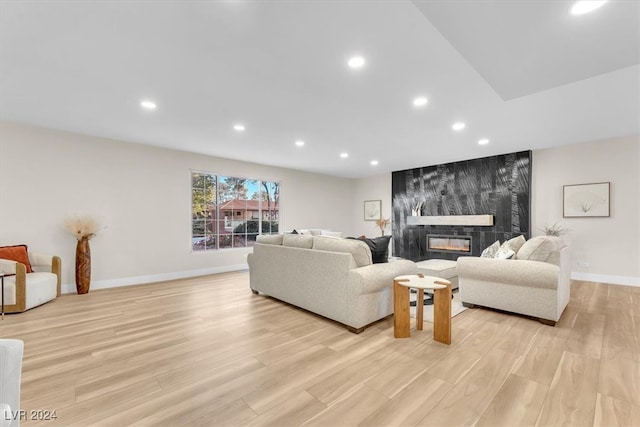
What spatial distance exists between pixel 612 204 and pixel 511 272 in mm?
3488

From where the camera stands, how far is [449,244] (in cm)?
669

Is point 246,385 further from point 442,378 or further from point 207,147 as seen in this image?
point 207,147

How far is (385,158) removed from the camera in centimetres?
621

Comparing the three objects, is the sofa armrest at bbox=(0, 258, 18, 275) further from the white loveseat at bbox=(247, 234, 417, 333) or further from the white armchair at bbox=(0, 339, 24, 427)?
the white armchair at bbox=(0, 339, 24, 427)

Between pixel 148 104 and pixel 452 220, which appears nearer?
pixel 148 104

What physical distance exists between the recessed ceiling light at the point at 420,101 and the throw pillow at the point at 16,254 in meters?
5.57

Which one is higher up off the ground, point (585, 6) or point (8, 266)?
point (585, 6)

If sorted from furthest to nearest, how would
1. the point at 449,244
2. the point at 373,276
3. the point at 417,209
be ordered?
1. the point at 417,209
2. the point at 449,244
3. the point at 373,276

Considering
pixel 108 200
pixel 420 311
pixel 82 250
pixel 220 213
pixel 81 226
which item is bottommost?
pixel 420 311

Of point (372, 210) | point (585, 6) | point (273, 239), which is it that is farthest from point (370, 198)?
point (585, 6)

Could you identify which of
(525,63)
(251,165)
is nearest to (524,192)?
(525,63)

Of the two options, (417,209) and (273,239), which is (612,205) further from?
(273,239)

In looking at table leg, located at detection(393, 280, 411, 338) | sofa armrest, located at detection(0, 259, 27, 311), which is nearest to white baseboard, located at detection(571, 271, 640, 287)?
table leg, located at detection(393, 280, 411, 338)

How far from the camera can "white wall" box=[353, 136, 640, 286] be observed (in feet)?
15.1
